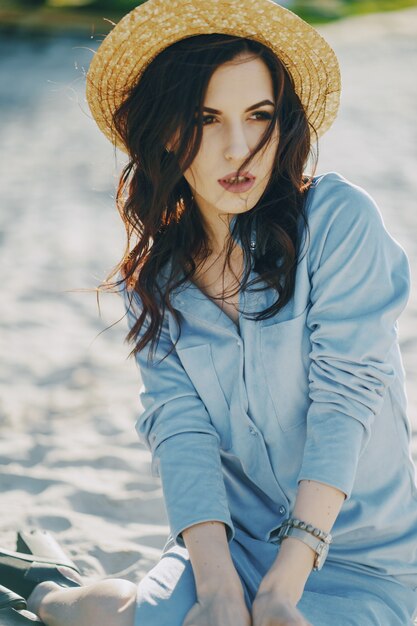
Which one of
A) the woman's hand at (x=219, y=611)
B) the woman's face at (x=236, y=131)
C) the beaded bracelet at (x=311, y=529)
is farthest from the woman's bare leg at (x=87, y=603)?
the woman's face at (x=236, y=131)

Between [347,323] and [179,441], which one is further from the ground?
[347,323]

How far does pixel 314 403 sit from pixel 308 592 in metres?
0.41

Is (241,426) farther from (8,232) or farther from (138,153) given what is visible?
(8,232)

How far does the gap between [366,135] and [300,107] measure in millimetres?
6473

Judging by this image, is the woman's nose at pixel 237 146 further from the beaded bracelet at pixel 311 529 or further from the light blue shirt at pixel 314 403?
the beaded bracelet at pixel 311 529

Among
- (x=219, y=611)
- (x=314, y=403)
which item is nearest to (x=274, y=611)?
(x=219, y=611)

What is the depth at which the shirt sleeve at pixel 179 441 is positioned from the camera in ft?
7.39

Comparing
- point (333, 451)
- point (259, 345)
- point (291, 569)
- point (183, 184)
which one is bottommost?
point (291, 569)

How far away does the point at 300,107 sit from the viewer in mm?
2336

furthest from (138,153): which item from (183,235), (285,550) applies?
(285,550)

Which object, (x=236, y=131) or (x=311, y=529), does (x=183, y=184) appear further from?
(x=311, y=529)

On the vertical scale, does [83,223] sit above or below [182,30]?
below

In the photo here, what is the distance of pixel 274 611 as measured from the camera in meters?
2.00

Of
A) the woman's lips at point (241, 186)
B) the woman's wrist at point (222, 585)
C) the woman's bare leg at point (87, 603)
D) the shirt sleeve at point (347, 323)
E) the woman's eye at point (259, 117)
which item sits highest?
the woman's eye at point (259, 117)
